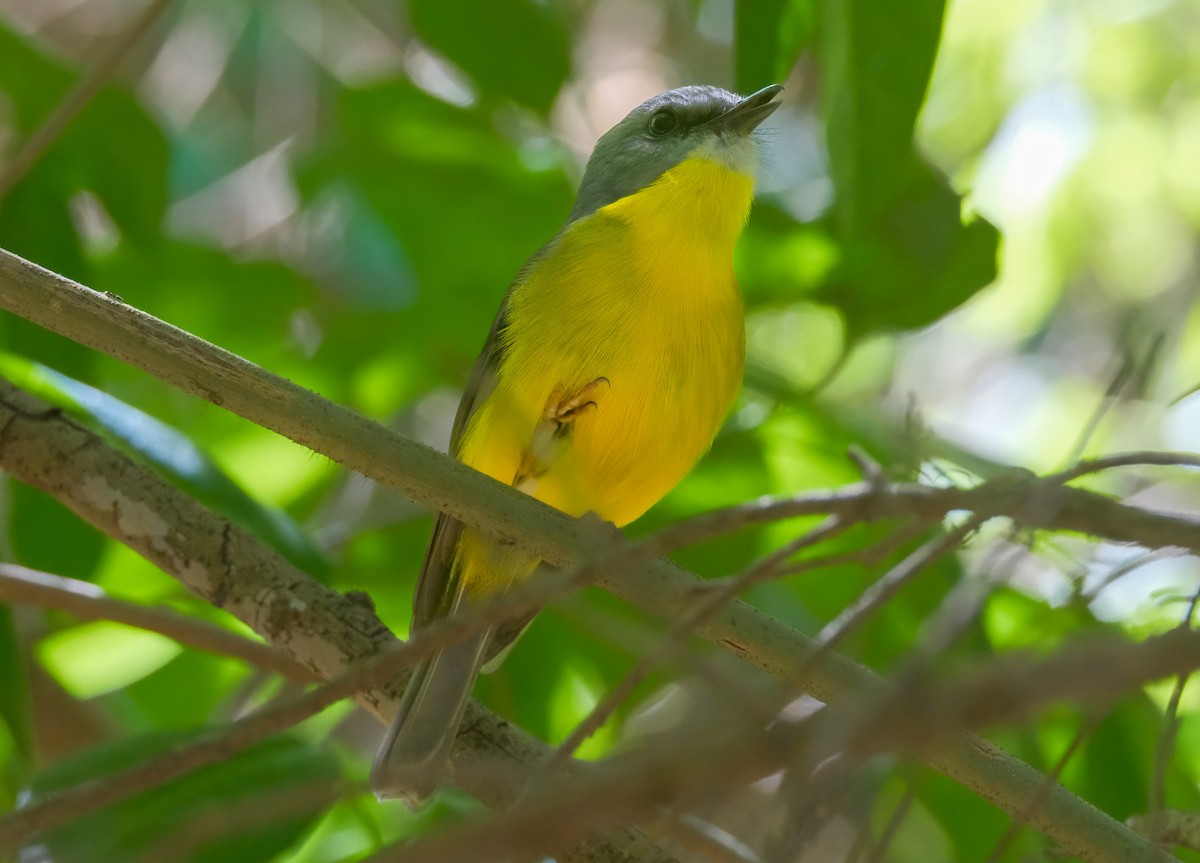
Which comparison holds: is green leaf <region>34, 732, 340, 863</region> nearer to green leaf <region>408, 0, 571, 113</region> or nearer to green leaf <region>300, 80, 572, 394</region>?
green leaf <region>300, 80, 572, 394</region>

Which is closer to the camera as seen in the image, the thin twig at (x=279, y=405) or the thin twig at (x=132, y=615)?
the thin twig at (x=279, y=405)

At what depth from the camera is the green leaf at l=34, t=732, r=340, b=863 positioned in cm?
276

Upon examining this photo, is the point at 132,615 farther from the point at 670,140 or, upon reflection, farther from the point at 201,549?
the point at 670,140

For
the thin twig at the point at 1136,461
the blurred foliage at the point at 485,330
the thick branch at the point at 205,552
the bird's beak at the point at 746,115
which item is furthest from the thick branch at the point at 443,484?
the bird's beak at the point at 746,115

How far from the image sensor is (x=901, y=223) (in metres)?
3.53

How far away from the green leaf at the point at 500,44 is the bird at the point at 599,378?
18.0 inches

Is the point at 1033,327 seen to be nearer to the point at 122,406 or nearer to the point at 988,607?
the point at 988,607

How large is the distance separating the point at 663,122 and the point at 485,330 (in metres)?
0.92

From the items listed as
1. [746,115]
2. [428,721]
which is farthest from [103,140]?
[428,721]

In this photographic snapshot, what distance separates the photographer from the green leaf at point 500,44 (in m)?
3.80

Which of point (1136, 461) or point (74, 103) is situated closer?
point (1136, 461)

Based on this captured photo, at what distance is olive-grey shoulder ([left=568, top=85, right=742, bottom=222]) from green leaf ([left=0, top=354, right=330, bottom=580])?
4.75 ft

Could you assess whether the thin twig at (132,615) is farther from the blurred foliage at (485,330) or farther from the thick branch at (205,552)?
the blurred foliage at (485,330)

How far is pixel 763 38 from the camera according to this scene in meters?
2.65
